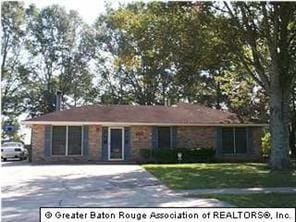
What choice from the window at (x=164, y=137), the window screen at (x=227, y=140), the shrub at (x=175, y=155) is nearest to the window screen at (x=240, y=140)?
the window screen at (x=227, y=140)

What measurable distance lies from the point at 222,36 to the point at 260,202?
10.9m

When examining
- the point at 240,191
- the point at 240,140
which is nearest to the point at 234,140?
the point at 240,140

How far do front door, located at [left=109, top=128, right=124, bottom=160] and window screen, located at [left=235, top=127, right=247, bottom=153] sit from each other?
6779 millimetres

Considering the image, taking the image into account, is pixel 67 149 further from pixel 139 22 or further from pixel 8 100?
pixel 8 100

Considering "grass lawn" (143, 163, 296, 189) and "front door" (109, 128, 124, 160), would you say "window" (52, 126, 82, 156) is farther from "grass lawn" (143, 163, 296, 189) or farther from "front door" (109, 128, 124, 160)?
"grass lawn" (143, 163, 296, 189)

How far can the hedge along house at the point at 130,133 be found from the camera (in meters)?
26.7

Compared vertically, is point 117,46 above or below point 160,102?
above

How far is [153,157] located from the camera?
26.7 metres

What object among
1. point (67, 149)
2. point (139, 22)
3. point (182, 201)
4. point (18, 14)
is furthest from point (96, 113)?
point (18, 14)

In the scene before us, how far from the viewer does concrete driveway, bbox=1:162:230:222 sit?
35.1ft

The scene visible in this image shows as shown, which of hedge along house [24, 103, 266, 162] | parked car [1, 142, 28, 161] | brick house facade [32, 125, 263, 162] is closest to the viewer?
brick house facade [32, 125, 263, 162]

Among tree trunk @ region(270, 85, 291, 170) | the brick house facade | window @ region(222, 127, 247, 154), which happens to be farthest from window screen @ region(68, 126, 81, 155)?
tree trunk @ region(270, 85, 291, 170)

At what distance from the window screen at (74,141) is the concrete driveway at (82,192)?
7.49 m

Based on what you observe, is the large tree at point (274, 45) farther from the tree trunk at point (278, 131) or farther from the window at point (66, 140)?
the window at point (66, 140)
